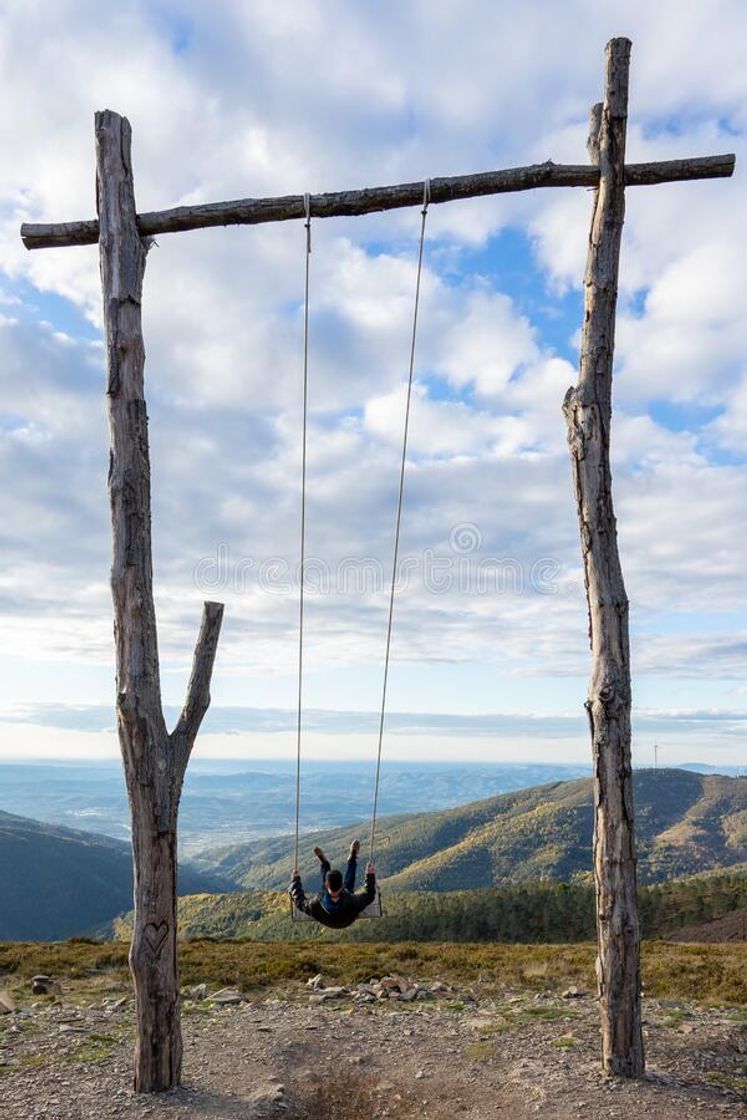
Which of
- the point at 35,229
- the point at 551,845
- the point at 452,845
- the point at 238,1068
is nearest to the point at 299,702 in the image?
the point at 238,1068

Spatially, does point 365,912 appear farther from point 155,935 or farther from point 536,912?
point 536,912

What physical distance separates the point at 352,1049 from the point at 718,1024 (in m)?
4.39

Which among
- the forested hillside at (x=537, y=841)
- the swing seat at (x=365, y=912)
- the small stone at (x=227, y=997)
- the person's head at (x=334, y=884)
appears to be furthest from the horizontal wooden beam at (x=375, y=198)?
the forested hillside at (x=537, y=841)

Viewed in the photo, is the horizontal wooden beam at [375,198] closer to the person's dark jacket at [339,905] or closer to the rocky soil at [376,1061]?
the person's dark jacket at [339,905]

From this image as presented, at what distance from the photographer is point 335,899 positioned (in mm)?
8195

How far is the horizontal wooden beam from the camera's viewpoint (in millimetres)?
7957

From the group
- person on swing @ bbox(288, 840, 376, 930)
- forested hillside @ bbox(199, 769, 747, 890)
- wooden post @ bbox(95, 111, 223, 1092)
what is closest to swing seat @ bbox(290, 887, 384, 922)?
person on swing @ bbox(288, 840, 376, 930)

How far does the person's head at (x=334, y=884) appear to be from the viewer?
8195 mm

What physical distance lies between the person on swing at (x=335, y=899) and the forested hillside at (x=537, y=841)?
408 ft

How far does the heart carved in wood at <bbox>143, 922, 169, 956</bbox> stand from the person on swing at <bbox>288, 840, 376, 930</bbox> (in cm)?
154

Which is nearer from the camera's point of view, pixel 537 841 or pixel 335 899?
pixel 335 899

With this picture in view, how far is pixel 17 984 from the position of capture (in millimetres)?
12930

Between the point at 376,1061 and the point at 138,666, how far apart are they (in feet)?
15.7

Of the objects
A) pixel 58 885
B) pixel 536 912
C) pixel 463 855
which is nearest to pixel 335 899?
pixel 536 912
